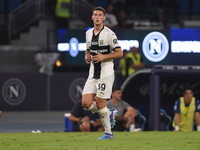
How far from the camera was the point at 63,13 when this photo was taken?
17.1 metres

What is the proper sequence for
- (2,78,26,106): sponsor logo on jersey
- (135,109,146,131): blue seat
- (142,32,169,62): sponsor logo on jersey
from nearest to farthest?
1. (135,109,146,131): blue seat
2. (2,78,26,106): sponsor logo on jersey
3. (142,32,169,62): sponsor logo on jersey

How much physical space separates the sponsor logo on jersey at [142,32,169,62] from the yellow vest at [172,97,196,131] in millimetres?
6437

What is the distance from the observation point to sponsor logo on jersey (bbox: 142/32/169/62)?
1550cm

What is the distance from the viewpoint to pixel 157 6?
2138 centimetres

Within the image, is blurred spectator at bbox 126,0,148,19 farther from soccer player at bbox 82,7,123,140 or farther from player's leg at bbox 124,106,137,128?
soccer player at bbox 82,7,123,140

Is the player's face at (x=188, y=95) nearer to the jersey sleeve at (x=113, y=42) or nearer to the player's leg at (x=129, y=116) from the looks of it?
the player's leg at (x=129, y=116)

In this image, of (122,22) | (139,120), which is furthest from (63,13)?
(139,120)

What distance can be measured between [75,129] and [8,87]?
706 centimetres

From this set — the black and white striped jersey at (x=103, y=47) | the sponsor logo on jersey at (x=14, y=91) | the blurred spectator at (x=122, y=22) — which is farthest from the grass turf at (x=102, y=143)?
the blurred spectator at (x=122, y=22)

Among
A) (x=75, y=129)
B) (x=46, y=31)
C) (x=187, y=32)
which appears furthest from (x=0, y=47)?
(x=75, y=129)

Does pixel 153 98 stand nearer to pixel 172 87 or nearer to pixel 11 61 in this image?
pixel 172 87

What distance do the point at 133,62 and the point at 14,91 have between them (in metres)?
4.53

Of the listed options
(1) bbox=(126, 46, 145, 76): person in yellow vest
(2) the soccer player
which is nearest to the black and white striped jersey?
(2) the soccer player

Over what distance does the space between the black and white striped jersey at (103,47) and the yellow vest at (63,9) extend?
1085cm
